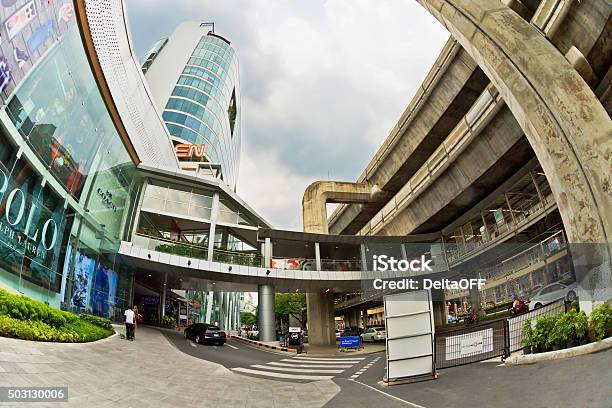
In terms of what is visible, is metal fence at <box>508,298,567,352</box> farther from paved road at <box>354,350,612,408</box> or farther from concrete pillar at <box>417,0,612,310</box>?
paved road at <box>354,350,612,408</box>

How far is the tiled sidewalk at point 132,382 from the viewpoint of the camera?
250 inches

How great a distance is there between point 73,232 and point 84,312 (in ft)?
12.1

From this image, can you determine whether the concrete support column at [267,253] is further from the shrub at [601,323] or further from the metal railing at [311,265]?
the shrub at [601,323]

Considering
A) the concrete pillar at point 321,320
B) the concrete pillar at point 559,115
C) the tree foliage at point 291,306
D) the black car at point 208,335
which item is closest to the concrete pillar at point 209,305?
the tree foliage at point 291,306

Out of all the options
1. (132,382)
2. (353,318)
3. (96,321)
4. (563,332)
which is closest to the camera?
(563,332)

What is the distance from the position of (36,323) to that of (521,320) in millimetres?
13728

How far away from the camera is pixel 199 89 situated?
67.4 metres

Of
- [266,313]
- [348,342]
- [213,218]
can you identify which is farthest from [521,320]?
[213,218]

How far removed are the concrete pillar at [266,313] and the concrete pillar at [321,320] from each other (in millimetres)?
5846

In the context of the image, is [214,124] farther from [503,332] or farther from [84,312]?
[503,332]

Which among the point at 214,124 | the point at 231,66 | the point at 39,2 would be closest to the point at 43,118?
the point at 39,2

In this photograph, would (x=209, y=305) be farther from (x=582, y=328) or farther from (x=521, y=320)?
(x=582, y=328)

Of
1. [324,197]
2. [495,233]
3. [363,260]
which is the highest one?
[324,197]

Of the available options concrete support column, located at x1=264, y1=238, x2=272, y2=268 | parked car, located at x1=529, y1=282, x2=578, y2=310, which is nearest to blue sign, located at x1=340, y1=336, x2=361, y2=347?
concrete support column, located at x1=264, y1=238, x2=272, y2=268
